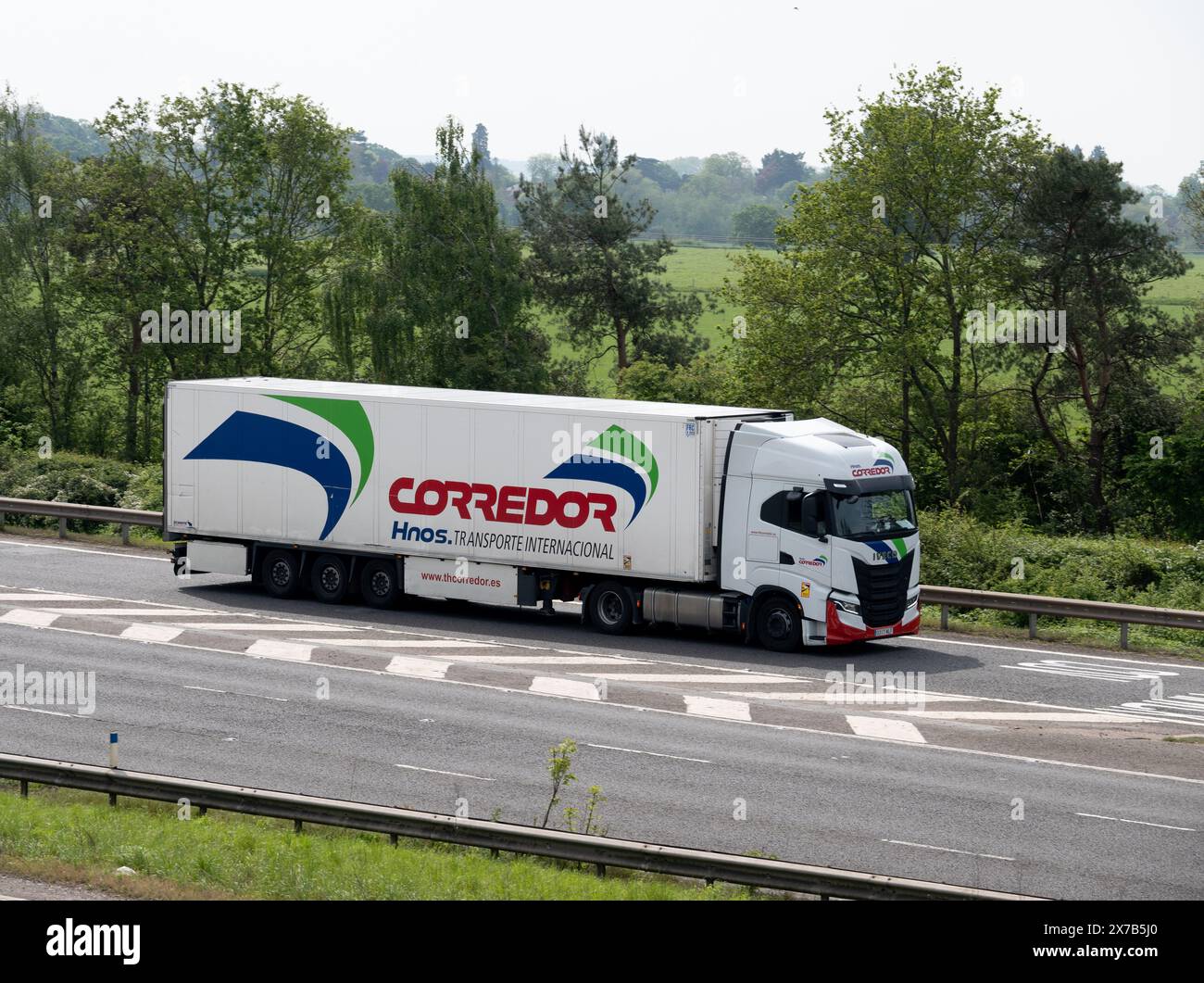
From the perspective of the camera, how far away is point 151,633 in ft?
83.0

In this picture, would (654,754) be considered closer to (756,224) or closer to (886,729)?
(886,729)

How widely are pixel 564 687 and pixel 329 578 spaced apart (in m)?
7.98

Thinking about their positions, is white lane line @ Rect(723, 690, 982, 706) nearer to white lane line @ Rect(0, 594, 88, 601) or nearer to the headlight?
the headlight

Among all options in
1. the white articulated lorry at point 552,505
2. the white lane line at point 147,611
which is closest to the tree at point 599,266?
the white articulated lorry at point 552,505

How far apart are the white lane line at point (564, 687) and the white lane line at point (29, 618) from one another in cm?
909

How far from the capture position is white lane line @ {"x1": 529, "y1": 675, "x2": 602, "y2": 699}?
21.3 meters

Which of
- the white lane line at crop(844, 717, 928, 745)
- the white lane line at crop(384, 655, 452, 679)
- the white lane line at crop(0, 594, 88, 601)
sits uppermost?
the white lane line at crop(0, 594, 88, 601)

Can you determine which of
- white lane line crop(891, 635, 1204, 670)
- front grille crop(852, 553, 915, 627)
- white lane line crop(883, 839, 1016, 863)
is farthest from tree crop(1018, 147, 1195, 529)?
white lane line crop(883, 839, 1016, 863)

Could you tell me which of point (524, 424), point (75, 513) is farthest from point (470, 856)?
point (75, 513)

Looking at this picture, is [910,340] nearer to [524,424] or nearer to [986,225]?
[986,225]

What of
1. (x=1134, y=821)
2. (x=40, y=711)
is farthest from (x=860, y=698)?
(x=40, y=711)

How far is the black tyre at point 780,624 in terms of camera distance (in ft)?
→ 80.4

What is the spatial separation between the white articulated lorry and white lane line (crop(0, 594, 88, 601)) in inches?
83.5

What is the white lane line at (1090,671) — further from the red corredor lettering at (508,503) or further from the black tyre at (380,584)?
the black tyre at (380,584)
